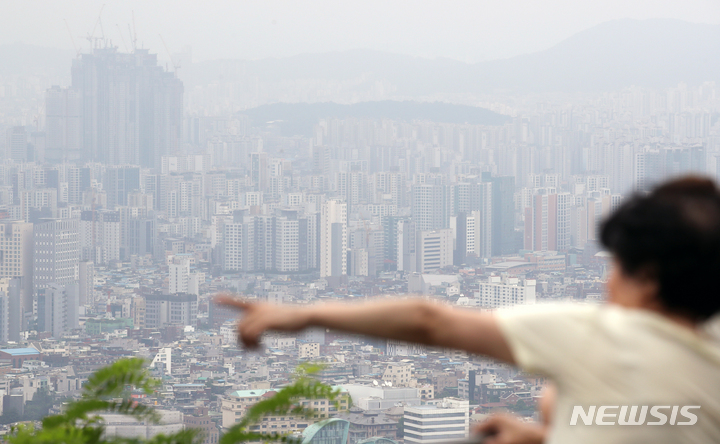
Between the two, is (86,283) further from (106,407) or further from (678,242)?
(678,242)

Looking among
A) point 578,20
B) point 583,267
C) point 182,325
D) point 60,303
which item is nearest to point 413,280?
point 583,267

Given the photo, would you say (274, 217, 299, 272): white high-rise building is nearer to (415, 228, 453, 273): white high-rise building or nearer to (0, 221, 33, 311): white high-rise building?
(415, 228, 453, 273): white high-rise building

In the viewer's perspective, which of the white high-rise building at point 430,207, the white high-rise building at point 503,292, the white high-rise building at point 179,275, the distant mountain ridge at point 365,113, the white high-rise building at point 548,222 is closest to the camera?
the white high-rise building at point 503,292

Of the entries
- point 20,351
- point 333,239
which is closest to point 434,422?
point 20,351

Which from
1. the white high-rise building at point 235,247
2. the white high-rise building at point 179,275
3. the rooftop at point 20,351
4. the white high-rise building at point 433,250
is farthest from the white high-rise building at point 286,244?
the rooftop at point 20,351

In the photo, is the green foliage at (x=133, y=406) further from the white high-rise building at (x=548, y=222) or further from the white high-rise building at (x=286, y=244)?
the white high-rise building at (x=548, y=222)

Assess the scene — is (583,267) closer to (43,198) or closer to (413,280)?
(413,280)

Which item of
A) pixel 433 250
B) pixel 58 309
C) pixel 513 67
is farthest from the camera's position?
pixel 513 67
